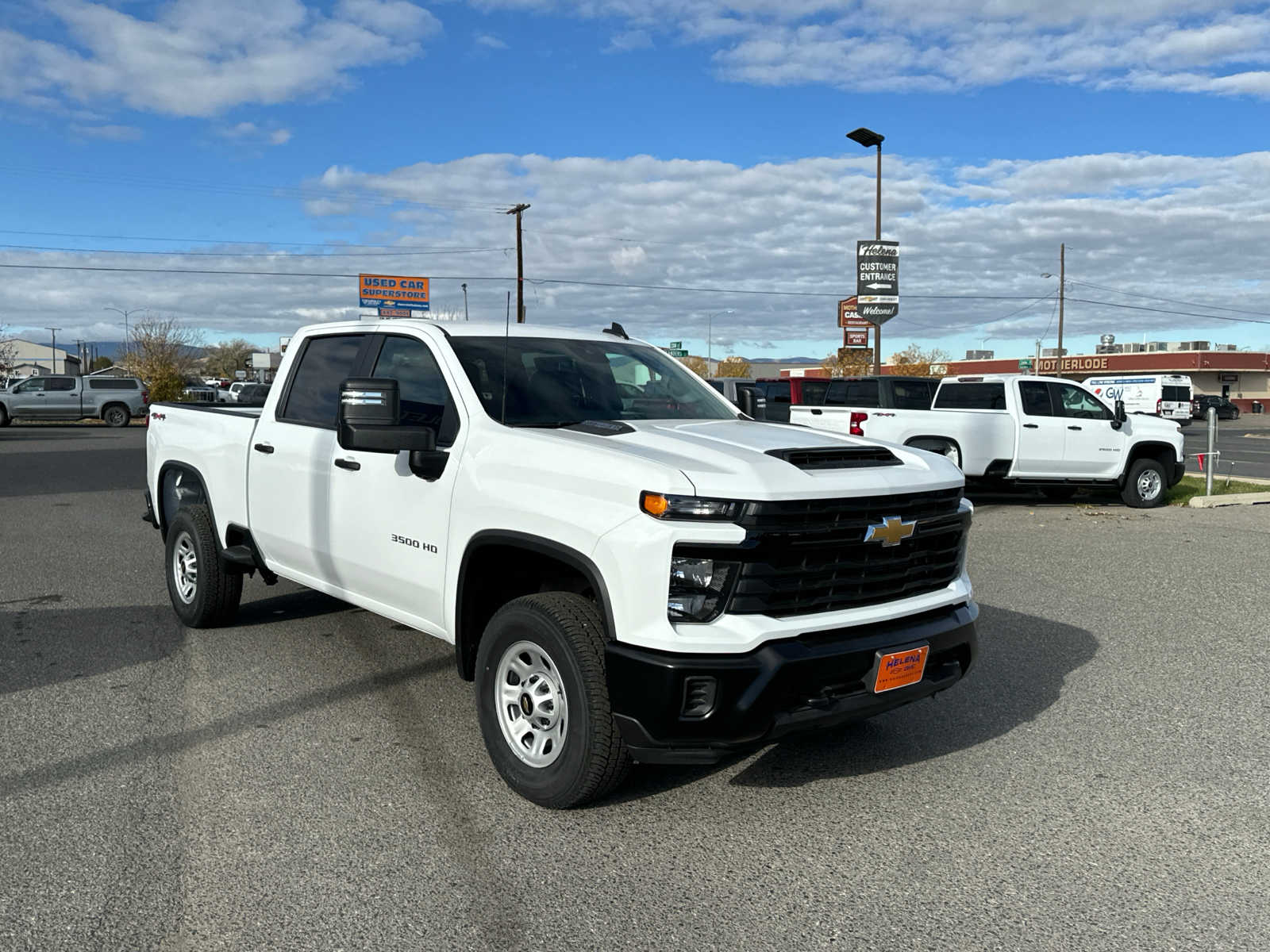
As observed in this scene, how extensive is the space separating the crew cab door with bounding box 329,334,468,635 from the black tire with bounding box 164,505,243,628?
1614 millimetres

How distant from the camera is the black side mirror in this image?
5.73m

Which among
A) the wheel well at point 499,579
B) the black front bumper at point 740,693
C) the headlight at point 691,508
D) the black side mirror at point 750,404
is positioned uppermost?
the black side mirror at point 750,404

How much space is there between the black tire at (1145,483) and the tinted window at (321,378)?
12.3 metres

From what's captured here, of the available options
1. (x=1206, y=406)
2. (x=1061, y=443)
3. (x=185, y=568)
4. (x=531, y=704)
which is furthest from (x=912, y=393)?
(x=1206, y=406)

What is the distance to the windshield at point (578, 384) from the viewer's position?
185 inches

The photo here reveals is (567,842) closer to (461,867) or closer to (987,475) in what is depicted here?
(461,867)

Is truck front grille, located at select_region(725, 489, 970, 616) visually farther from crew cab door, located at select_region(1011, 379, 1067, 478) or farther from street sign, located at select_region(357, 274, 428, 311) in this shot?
street sign, located at select_region(357, 274, 428, 311)

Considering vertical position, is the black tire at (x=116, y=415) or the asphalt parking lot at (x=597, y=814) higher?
the black tire at (x=116, y=415)

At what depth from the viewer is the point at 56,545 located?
10.2 m

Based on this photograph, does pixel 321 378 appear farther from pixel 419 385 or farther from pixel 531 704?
pixel 531 704

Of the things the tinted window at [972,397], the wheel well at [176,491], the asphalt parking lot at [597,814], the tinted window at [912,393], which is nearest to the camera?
the asphalt parking lot at [597,814]

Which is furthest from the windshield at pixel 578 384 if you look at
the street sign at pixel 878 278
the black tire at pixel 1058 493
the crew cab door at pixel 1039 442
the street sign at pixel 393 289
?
the street sign at pixel 393 289

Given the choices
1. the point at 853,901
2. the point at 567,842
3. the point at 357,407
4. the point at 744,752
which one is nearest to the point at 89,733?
the point at 357,407

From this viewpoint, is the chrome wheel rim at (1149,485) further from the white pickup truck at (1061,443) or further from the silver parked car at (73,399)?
the silver parked car at (73,399)
